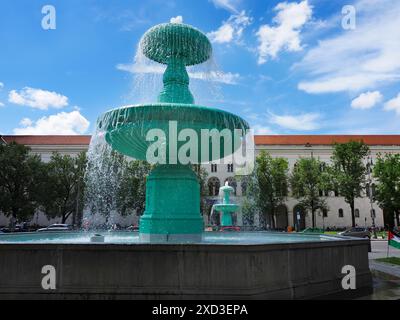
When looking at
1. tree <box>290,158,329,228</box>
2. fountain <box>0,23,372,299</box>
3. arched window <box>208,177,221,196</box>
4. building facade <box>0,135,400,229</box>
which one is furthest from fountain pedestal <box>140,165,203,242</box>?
arched window <box>208,177,221,196</box>

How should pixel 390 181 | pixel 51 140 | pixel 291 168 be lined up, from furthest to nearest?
pixel 51 140
pixel 291 168
pixel 390 181

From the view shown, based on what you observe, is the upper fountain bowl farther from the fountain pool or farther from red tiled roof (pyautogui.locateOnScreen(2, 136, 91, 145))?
red tiled roof (pyautogui.locateOnScreen(2, 136, 91, 145))

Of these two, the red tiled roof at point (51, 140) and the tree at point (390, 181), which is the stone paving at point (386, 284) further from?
the red tiled roof at point (51, 140)

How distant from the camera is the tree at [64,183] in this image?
4447cm

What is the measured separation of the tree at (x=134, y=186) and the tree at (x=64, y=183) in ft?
17.5

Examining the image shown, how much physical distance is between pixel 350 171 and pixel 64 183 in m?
36.1

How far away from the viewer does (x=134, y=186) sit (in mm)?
45344

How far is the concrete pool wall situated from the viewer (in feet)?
19.2

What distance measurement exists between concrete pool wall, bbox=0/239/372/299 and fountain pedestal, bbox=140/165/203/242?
3865 mm

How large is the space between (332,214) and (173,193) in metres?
55.6
